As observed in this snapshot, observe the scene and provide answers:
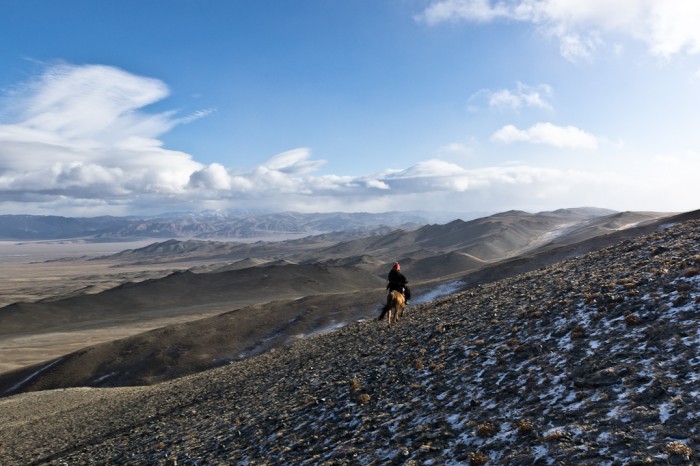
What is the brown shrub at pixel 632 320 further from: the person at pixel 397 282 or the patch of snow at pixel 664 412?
the person at pixel 397 282

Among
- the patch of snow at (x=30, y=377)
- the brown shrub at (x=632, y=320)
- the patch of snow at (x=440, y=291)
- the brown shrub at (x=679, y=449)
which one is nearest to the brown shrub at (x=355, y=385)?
the brown shrub at (x=632, y=320)

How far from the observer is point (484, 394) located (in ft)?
35.7

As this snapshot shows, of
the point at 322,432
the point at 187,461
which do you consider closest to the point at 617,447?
the point at 322,432

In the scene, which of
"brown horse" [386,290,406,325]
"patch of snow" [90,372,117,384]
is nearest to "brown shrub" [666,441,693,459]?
"brown horse" [386,290,406,325]

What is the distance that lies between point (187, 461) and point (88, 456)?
6.67 metres

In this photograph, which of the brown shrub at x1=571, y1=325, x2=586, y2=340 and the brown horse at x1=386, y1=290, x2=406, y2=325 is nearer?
the brown shrub at x1=571, y1=325, x2=586, y2=340

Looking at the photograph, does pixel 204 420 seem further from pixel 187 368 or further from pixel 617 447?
pixel 187 368

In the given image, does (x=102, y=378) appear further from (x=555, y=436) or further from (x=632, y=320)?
(x=632, y=320)

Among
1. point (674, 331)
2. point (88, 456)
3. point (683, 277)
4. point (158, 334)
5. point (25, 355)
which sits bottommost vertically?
point (25, 355)

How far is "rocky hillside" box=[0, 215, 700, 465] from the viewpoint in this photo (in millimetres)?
8125

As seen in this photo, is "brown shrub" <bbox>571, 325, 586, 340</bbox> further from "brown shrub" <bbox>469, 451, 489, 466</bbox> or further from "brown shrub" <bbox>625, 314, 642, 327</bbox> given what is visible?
"brown shrub" <bbox>469, 451, 489, 466</bbox>

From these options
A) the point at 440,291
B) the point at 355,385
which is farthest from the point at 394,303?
the point at 440,291

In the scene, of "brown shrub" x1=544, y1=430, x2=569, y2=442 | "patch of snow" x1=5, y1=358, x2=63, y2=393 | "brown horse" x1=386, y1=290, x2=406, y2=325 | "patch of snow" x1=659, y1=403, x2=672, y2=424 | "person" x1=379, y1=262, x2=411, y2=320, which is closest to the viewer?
"patch of snow" x1=659, y1=403, x2=672, y2=424

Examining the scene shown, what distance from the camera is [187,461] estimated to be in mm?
12852
